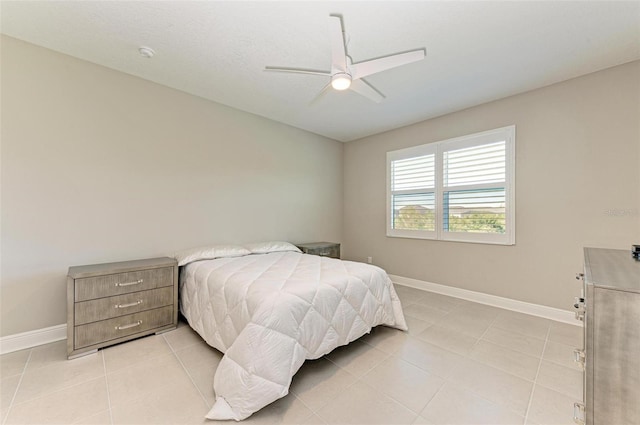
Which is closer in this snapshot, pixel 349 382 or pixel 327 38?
pixel 349 382

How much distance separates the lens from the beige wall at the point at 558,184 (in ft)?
7.93

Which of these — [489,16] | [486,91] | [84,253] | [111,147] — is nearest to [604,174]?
[486,91]

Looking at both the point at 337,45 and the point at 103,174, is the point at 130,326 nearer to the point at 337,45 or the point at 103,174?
the point at 103,174

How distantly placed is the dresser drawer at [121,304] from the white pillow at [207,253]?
1.07 feet

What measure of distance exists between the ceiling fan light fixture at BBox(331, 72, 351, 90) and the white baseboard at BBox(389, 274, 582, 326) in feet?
10.1

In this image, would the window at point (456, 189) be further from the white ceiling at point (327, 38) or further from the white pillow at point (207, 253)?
the white pillow at point (207, 253)

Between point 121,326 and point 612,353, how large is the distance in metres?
3.04

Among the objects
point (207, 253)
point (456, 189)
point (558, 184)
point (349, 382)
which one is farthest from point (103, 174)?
point (558, 184)

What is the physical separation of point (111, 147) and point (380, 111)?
3.21 metres

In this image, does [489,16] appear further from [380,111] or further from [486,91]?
[380,111]

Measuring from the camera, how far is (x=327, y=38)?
2070 mm

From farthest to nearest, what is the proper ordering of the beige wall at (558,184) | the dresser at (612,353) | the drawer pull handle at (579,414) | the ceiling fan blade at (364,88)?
the beige wall at (558,184) → the ceiling fan blade at (364,88) → the drawer pull handle at (579,414) → the dresser at (612,353)

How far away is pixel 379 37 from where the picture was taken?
2055 millimetres

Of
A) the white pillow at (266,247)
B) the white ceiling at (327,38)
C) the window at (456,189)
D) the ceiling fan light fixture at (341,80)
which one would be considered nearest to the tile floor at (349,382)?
the white pillow at (266,247)
